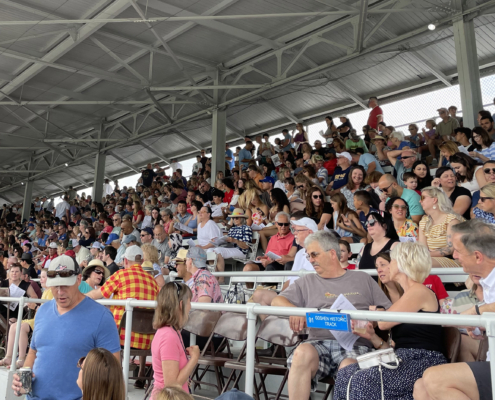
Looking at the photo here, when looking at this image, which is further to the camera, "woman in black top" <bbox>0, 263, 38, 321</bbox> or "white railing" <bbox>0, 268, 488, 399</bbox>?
"woman in black top" <bbox>0, 263, 38, 321</bbox>

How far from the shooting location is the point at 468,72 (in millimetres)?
8797

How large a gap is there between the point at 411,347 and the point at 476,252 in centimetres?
61

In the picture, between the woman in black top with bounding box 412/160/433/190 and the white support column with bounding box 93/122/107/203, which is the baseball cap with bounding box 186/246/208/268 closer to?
the woman in black top with bounding box 412/160/433/190

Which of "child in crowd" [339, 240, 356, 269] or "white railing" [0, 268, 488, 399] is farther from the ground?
"child in crowd" [339, 240, 356, 269]

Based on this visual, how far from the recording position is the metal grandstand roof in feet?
33.6

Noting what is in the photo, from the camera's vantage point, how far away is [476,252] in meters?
2.58

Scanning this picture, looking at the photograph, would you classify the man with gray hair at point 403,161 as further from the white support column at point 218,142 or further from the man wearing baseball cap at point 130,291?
A: the white support column at point 218,142

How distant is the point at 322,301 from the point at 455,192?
3196 mm

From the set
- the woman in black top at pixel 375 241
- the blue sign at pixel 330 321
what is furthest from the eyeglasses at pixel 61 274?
the woman in black top at pixel 375 241

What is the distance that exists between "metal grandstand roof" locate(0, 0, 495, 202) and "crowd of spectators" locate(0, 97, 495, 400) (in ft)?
7.17

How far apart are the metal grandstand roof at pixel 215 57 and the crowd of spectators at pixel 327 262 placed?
218 cm

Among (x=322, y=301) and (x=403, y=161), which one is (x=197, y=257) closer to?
(x=322, y=301)

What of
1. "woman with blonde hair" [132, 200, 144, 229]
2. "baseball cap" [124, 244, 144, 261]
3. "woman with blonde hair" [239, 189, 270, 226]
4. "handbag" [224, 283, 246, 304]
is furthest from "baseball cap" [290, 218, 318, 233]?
"woman with blonde hair" [132, 200, 144, 229]

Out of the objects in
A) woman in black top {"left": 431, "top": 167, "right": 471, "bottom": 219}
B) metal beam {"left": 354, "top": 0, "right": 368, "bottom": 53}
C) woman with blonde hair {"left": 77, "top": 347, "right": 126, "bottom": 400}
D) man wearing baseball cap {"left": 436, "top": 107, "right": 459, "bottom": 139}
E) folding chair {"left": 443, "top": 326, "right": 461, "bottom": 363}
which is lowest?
woman with blonde hair {"left": 77, "top": 347, "right": 126, "bottom": 400}
